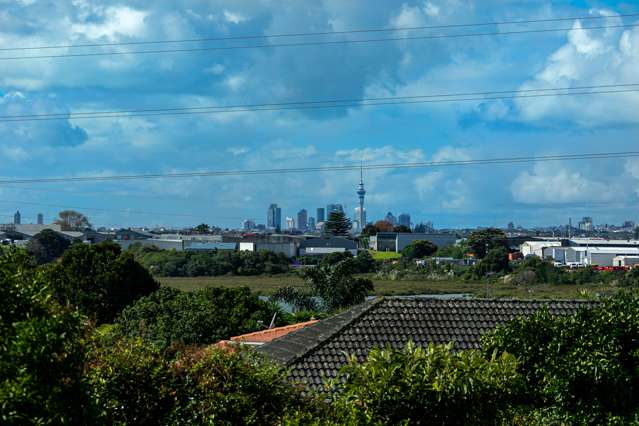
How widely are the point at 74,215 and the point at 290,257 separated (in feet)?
161

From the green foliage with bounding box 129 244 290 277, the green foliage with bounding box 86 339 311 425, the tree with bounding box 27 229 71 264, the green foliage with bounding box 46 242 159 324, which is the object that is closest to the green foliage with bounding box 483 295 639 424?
the green foliage with bounding box 86 339 311 425

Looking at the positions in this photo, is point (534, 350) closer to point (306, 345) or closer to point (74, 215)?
point (306, 345)

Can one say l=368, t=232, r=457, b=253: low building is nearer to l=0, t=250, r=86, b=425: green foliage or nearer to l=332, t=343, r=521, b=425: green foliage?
l=332, t=343, r=521, b=425: green foliage

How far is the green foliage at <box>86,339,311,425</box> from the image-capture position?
9586 mm

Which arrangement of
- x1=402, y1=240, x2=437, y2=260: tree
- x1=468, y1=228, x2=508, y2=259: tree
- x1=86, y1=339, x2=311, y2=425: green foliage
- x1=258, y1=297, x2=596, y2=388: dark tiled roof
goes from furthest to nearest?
x1=402, y1=240, x2=437, y2=260: tree → x1=468, y1=228, x2=508, y2=259: tree → x1=258, y1=297, x2=596, y2=388: dark tiled roof → x1=86, y1=339, x2=311, y2=425: green foliage

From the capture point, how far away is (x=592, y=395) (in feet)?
41.2

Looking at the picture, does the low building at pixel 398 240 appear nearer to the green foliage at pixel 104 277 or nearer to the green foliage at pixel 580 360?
the green foliage at pixel 104 277

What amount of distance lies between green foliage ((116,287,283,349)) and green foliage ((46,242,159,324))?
395 inches

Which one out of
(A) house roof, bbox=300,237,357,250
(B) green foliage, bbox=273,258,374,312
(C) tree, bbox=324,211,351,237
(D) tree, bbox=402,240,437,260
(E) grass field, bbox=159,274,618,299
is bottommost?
(E) grass field, bbox=159,274,618,299

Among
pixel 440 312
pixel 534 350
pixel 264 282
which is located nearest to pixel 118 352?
pixel 534 350

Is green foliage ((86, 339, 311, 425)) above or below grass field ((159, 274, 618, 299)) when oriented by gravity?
above

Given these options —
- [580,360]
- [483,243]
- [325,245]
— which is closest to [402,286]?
[483,243]

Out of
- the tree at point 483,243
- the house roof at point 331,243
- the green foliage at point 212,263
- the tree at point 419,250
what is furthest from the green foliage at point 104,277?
the house roof at point 331,243

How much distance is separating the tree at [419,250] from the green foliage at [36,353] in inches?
3774
